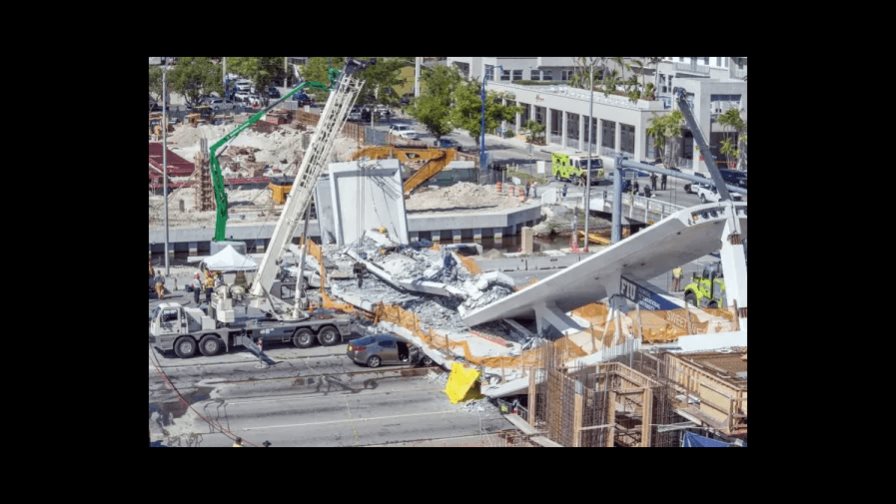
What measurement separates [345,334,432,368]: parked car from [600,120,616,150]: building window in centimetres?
2318

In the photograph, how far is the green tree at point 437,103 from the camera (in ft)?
147

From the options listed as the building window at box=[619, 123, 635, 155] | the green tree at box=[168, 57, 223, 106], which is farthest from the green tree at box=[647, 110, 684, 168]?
the green tree at box=[168, 57, 223, 106]

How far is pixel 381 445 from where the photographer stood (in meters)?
18.8

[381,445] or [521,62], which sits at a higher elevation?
[521,62]

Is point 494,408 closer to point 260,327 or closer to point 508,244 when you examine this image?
point 260,327

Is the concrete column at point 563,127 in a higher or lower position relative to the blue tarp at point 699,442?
higher

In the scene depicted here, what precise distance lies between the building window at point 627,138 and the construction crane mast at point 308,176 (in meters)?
20.0

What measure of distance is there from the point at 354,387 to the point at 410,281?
17.6 ft

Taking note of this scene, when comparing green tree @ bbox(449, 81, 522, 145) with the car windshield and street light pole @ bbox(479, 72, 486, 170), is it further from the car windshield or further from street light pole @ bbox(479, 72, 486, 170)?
the car windshield

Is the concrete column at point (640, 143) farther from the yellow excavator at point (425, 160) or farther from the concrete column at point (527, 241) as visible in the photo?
the concrete column at point (527, 241)

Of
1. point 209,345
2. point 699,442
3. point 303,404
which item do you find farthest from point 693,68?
point 699,442

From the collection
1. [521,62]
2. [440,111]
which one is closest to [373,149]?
[440,111]

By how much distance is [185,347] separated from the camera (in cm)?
2311

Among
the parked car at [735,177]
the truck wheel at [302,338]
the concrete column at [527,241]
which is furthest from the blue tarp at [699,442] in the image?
the parked car at [735,177]
